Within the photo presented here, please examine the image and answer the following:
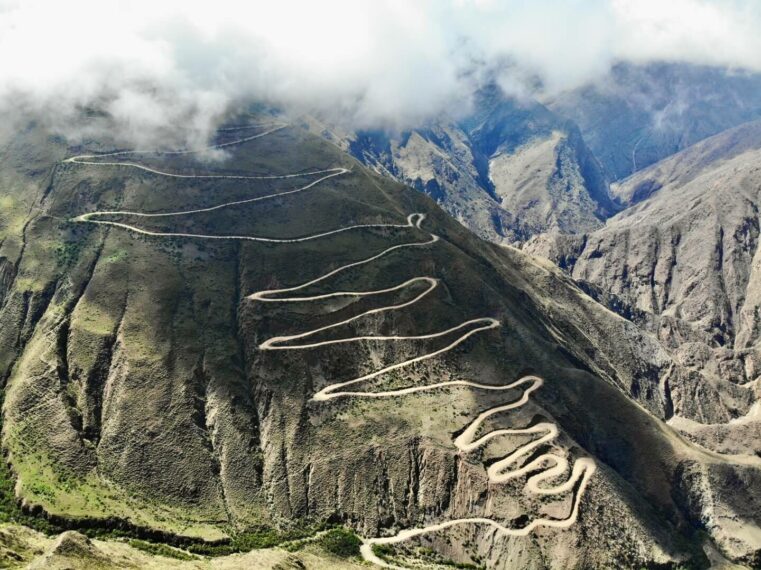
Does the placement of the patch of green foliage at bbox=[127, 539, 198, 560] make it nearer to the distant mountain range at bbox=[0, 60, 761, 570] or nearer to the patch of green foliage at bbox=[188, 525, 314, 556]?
the distant mountain range at bbox=[0, 60, 761, 570]

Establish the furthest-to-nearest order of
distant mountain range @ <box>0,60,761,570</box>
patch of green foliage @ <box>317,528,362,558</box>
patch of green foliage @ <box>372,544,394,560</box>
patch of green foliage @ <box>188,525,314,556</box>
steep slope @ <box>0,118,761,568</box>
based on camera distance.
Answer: steep slope @ <box>0,118,761,568</box>
distant mountain range @ <box>0,60,761,570</box>
patch of green foliage @ <box>317,528,362,558</box>
patch of green foliage @ <box>372,544,394,560</box>
patch of green foliage @ <box>188,525,314,556</box>

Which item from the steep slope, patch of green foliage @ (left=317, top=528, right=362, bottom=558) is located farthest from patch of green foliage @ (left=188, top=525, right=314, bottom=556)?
patch of green foliage @ (left=317, top=528, right=362, bottom=558)

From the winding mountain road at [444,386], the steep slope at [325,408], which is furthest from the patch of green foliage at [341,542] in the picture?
the steep slope at [325,408]

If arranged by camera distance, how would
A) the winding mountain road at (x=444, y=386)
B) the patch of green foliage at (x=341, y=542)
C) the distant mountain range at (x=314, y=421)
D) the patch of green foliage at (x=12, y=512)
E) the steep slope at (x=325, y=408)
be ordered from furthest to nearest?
the winding mountain road at (x=444, y=386), the steep slope at (x=325, y=408), the distant mountain range at (x=314, y=421), the patch of green foliage at (x=341, y=542), the patch of green foliage at (x=12, y=512)

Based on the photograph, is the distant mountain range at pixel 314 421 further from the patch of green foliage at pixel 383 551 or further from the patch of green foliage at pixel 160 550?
the patch of green foliage at pixel 160 550

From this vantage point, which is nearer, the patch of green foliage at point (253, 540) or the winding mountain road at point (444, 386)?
the patch of green foliage at point (253, 540)

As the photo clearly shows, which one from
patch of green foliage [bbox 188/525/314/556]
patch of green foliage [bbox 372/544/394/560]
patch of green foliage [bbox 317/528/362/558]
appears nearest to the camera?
patch of green foliage [bbox 188/525/314/556]

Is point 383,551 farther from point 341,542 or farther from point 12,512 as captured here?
point 12,512
